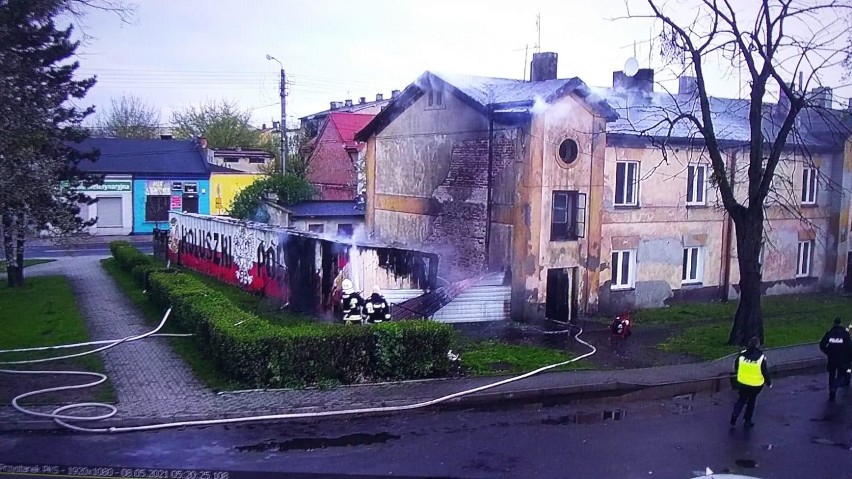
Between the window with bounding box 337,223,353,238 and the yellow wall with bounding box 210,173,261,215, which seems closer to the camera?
the window with bounding box 337,223,353,238

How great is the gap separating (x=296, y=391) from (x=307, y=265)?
8.12 metres

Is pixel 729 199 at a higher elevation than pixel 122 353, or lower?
higher

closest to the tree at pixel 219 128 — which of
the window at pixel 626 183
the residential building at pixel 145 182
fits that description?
the residential building at pixel 145 182

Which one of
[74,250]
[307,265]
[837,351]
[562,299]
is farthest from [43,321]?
[74,250]

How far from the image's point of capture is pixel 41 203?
14336 mm

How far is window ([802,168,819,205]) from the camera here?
29109mm

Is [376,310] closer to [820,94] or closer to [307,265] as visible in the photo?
[307,265]

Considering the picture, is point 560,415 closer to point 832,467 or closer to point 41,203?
point 832,467

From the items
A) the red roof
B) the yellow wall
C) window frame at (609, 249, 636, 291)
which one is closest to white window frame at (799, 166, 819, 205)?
window frame at (609, 249, 636, 291)

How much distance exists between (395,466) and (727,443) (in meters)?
5.34

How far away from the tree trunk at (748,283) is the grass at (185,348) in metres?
12.6

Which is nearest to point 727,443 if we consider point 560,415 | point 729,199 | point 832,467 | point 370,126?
point 832,467

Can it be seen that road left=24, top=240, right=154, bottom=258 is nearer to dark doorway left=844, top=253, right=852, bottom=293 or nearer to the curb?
the curb

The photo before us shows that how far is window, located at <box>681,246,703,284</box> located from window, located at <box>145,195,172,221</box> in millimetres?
33923
